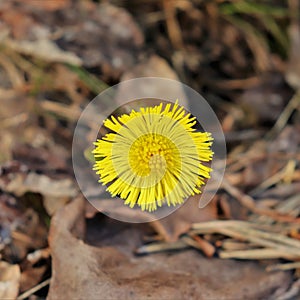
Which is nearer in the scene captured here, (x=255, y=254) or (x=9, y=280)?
(x=9, y=280)

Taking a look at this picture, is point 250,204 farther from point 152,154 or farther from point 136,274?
point 152,154

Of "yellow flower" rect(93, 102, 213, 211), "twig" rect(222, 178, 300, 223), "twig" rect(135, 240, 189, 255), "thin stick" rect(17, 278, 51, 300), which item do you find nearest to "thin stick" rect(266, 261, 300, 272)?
"twig" rect(222, 178, 300, 223)

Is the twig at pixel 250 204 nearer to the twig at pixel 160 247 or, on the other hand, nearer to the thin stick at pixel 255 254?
the thin stick at pixel 255 254

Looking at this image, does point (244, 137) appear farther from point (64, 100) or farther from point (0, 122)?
point (0, 122)

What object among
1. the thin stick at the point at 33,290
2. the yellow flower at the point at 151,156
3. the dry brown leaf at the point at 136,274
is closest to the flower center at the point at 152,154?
the yellow flower at the point at 151,156

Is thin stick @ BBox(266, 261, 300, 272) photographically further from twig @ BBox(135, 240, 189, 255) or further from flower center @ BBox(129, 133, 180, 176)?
flower center @ BBox(129, 133, 180, 176)

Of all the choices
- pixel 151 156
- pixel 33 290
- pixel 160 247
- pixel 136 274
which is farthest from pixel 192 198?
pixel 33 290

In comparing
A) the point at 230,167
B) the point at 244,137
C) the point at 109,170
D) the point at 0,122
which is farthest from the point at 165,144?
the point at 0,122

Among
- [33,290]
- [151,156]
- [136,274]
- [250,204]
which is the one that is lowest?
[33,290]
